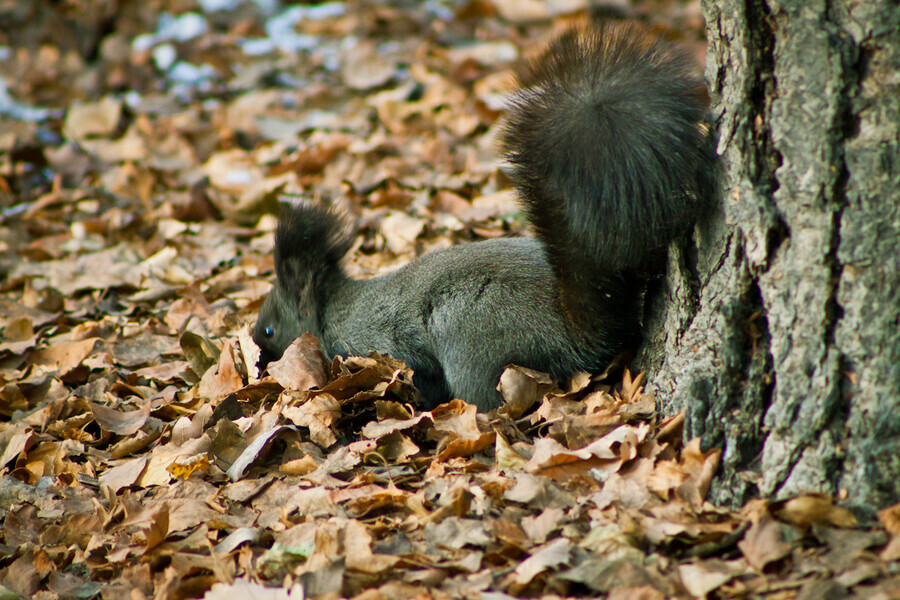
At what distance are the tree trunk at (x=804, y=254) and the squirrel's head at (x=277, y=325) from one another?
1894 millimetres

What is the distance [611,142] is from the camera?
2.10 meters

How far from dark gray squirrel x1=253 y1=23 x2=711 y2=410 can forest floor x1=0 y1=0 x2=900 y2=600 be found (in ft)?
0.61

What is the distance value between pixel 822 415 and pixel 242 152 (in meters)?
4.55

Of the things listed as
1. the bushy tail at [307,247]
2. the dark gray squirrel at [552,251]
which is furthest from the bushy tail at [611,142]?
the bushy tail at [307,247]

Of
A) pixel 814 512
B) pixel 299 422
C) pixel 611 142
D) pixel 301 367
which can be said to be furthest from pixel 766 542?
pixel 301 367

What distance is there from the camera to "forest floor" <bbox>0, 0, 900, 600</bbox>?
183 centimetres

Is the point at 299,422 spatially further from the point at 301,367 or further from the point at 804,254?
the point at 804,254

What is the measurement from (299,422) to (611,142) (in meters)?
1.29

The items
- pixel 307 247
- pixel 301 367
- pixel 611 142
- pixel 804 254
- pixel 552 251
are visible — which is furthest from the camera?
pixel 307 247

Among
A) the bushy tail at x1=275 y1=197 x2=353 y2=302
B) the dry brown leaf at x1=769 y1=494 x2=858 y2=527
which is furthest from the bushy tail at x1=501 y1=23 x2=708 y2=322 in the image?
the bushy tail at x1=275 y1=197 x2=353 y2=302

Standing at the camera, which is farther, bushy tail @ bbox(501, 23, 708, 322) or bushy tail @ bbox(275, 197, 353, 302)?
bushy tail @ bbox(275, 197, 353, 302)

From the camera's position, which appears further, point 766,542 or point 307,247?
point 307,247

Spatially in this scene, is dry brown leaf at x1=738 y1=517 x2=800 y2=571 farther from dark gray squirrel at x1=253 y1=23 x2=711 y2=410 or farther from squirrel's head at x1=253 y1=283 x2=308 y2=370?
squirrel's head at x1=253 y1=283 x2=308 y2=370

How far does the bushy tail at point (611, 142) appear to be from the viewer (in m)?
2.08
